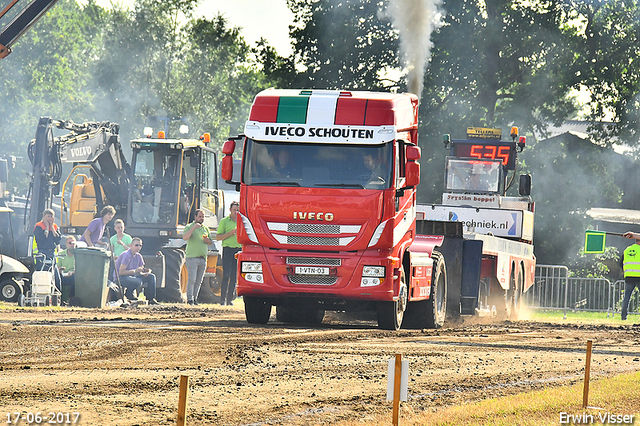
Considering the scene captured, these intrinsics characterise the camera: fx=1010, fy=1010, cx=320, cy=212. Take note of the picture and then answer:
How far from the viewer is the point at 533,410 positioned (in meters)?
8.09

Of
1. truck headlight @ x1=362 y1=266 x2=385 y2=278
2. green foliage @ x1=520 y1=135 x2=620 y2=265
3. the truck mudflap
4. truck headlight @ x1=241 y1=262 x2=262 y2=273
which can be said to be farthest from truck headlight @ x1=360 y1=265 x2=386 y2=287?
green foliage @ x1=520 y1=135 x2=620 y2=265

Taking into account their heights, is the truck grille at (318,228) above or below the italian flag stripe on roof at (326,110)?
below

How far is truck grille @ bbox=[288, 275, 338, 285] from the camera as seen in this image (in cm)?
1461

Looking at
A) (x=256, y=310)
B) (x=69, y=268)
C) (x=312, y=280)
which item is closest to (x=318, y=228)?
(x=312, y=280)

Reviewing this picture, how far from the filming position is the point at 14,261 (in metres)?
20.0

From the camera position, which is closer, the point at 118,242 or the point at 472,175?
the point at 118,242

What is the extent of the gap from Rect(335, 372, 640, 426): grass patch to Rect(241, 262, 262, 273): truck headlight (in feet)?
20.4

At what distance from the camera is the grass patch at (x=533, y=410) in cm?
752

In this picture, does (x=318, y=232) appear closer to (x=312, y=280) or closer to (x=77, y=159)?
(x=312, y=280)

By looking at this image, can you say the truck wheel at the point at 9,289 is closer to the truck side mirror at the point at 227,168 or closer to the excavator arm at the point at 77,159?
the excavator arm at the point at 77,159

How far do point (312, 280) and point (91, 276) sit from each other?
6.31 metres

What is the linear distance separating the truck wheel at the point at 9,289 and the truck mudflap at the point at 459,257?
315 inches

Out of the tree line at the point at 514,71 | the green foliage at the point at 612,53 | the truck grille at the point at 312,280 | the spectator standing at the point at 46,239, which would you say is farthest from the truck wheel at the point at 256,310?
the green foliage at the point at 612,53
